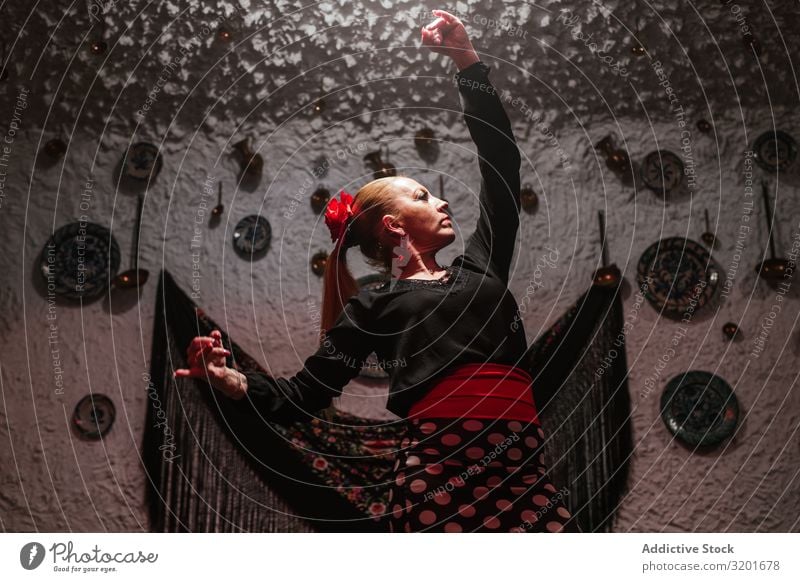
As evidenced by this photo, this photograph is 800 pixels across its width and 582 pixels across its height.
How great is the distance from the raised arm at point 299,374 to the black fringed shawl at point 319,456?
375mm

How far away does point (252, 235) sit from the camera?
1.86 m

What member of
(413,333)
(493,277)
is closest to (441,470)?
(413,333)

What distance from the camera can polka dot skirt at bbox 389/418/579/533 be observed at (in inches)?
45.0

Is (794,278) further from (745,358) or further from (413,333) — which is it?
(413,333)

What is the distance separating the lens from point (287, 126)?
192 centimetres

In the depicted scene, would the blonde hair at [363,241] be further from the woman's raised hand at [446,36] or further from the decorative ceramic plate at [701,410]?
the decorative ceramic plate at [701,410]

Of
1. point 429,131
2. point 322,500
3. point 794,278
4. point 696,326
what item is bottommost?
point 322,500

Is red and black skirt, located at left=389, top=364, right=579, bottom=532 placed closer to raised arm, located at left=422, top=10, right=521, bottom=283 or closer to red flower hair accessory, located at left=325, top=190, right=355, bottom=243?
raised arm, located at left=422, top=10, right=521, bottom=283

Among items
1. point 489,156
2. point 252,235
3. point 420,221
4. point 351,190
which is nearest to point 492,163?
point 489,156

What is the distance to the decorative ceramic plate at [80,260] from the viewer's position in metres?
1.76

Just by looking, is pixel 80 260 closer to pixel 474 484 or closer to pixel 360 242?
pixel 360 242

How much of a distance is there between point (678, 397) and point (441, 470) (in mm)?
790

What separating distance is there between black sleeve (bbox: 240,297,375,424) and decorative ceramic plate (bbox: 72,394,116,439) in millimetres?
630

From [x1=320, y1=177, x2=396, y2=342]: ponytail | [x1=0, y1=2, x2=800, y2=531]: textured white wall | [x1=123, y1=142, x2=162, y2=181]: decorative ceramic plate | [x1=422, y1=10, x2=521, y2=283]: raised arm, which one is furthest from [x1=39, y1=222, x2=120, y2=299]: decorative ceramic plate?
[x1=422, y1=10, x2=521, y2=283]: raised arm
